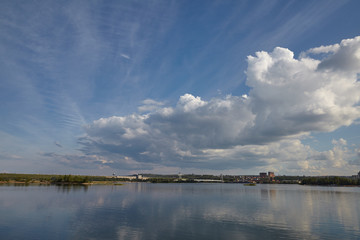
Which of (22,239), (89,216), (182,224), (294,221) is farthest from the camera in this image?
(89,216)

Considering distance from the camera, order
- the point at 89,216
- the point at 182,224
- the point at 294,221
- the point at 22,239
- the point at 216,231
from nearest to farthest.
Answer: the point at 22,239
the point at 216,231
the point at 182,224
the point at 294,221
the point at 89,216

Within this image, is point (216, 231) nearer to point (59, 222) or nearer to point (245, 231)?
point (245, 231)

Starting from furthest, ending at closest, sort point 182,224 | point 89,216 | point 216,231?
1. point 89,216
2. point 182,224
3. point 216,231

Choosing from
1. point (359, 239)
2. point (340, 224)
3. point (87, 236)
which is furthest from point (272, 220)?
point (87, 236)

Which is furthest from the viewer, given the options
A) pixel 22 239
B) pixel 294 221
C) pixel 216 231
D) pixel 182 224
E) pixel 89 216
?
pixel 89 216

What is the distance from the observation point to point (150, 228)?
5238 centimetres

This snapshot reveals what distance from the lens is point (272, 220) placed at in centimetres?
6291

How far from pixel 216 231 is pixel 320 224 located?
29116 millimetres

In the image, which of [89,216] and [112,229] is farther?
[89,216]

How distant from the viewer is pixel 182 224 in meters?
56.8

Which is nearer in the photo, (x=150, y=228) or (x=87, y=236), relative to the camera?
(x=87, y=236)

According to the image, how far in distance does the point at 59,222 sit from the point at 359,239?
65.1 m

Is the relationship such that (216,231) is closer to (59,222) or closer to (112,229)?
(112,229)

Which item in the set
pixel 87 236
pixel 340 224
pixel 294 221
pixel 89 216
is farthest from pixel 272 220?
pixel 89 216
